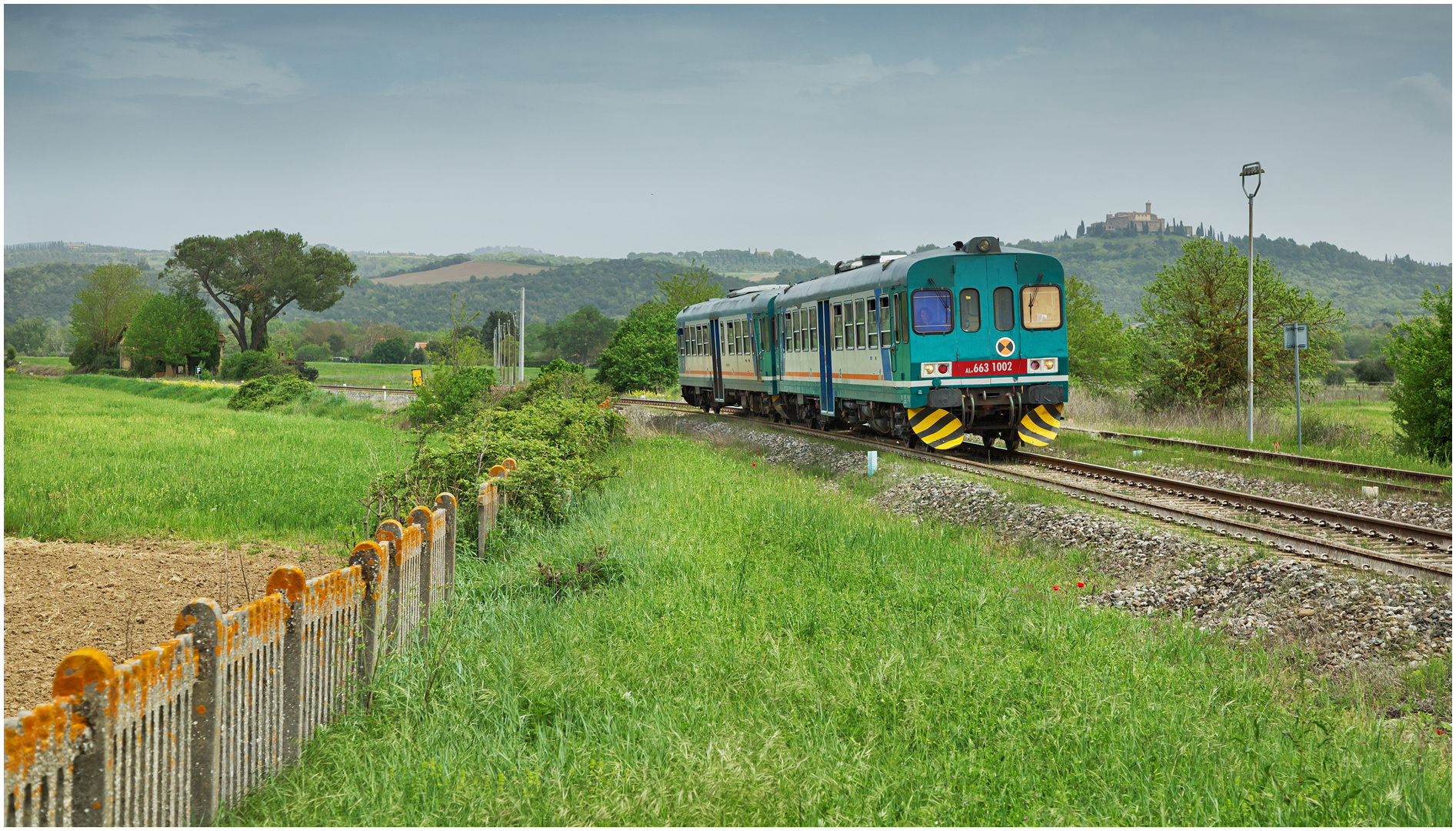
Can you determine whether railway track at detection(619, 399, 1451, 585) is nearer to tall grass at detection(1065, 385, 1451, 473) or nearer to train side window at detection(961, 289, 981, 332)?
train side window at detection(961, 289, 981, 332)

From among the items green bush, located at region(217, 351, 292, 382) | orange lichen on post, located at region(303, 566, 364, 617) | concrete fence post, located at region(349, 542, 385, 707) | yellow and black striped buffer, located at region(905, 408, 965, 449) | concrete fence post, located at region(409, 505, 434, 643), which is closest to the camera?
orange lichen on post, located at region(303, 566, 364, 617)

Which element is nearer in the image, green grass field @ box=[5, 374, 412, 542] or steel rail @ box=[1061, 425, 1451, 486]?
green grass field @ box=[5, 374, 412, 542]

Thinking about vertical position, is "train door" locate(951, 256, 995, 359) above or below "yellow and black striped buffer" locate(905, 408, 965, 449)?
above

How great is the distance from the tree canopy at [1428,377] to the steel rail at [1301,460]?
2641 mm

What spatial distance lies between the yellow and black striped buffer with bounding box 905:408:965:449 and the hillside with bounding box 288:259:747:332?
14813 cm

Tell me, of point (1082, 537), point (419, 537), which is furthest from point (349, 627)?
point (1082, 537)

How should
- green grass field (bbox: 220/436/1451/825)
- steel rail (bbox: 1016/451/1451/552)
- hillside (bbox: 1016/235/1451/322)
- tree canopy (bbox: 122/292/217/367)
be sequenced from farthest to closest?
hillside (bbox: 1016/235/1451/322) → tree canopy (bbox: 122/292/217/367) → steel rail (bbox: 1016/451/1451/552) → green grass field (bbox: 220/436/1451/825)

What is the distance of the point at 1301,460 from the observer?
16.0 m

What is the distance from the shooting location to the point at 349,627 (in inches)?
215

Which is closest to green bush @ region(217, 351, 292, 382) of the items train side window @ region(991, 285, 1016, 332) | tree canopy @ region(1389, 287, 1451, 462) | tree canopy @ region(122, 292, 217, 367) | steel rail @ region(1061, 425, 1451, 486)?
tree canopy @ region(122, 292, 217, 367)

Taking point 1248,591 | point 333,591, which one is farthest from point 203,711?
point 1248,591

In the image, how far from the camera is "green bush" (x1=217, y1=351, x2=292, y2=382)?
70.1m

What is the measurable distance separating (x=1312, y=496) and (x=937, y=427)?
6.00 metres

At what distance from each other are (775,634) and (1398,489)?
33.8 feet
